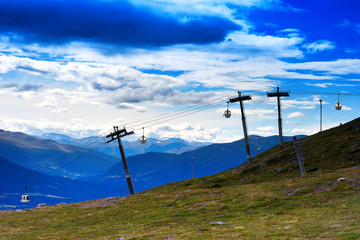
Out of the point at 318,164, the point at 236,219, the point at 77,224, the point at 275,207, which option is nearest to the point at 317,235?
the point at 236,219

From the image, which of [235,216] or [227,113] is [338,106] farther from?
[235,216]

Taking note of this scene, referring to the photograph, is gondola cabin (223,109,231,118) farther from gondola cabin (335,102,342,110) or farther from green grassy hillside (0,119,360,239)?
gondola cabin (335,102,342,110)

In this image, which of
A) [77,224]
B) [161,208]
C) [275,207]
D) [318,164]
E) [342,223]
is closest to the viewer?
[342,223]

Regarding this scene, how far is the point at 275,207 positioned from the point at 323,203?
15.2 ft

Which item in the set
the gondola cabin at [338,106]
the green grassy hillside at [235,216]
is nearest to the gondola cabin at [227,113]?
the green grassy hillside at [235,216]

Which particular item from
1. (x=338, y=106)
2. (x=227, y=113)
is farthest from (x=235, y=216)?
(x=338, y=106)

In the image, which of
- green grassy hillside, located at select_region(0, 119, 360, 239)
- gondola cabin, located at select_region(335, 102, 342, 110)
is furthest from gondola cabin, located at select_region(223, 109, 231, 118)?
gondola cabin, located at select_region(335, 102, 342, 110)

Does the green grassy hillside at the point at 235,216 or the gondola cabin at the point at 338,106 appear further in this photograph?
the gondola cabin at the point at 338,106

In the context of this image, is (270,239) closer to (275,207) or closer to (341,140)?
(275,207)

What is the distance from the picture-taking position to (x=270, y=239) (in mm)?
20453

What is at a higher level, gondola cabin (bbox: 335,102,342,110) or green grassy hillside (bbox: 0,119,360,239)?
gondola cabin (bbox: 335,102,342,110)

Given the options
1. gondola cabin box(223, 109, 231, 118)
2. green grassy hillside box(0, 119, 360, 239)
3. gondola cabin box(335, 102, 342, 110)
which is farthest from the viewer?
gondola cabin box(335, 102, 342, 110)

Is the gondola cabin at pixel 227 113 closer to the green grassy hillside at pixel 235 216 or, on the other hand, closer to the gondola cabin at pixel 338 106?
the green grassy hillside at pixel 235 216

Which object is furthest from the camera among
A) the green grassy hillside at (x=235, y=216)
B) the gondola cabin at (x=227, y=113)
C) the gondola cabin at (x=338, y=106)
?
the gondola cabin at (x=338, y=106)
